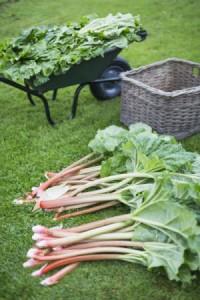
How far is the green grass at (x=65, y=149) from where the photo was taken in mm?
2350

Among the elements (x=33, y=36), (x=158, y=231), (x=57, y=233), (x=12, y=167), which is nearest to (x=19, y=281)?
(x=57, y=233)

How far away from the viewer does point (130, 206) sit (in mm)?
2672

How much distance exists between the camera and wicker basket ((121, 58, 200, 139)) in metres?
3.48

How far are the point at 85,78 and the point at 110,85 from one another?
0.64m

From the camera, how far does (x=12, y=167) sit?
344 cm

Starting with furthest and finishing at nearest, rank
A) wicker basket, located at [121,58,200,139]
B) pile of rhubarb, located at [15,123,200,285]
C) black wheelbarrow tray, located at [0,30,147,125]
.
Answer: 1. black wheelbarrow tray, located at [0,30,147,125]
2. wicker basket, located at [121,58,200,139]
3. pile of rhubarb, located at [15,123,200,285]

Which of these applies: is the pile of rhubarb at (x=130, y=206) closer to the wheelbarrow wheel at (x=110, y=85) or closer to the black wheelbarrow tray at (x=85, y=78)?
the black wheelbarrow tray at (x=85, y=78)

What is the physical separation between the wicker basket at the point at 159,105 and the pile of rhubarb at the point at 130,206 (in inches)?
16.9

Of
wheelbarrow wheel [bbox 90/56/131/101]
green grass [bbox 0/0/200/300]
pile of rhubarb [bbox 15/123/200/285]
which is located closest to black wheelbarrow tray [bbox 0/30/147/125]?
wheelbarrow wheel [bbox 90/56/131/101]

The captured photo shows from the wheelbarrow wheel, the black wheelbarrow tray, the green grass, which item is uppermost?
the black wheelbarrow tray

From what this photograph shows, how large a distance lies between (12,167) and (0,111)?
1.14 metres

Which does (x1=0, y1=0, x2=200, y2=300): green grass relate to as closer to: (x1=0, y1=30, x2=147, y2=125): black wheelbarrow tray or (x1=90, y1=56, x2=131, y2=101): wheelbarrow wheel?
(x1=90, y1=56, x2=131, y2=101): wheelbarrow wheel

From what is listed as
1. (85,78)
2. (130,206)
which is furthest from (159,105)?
(130,206)

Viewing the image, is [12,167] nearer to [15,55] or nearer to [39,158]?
[39,158]
